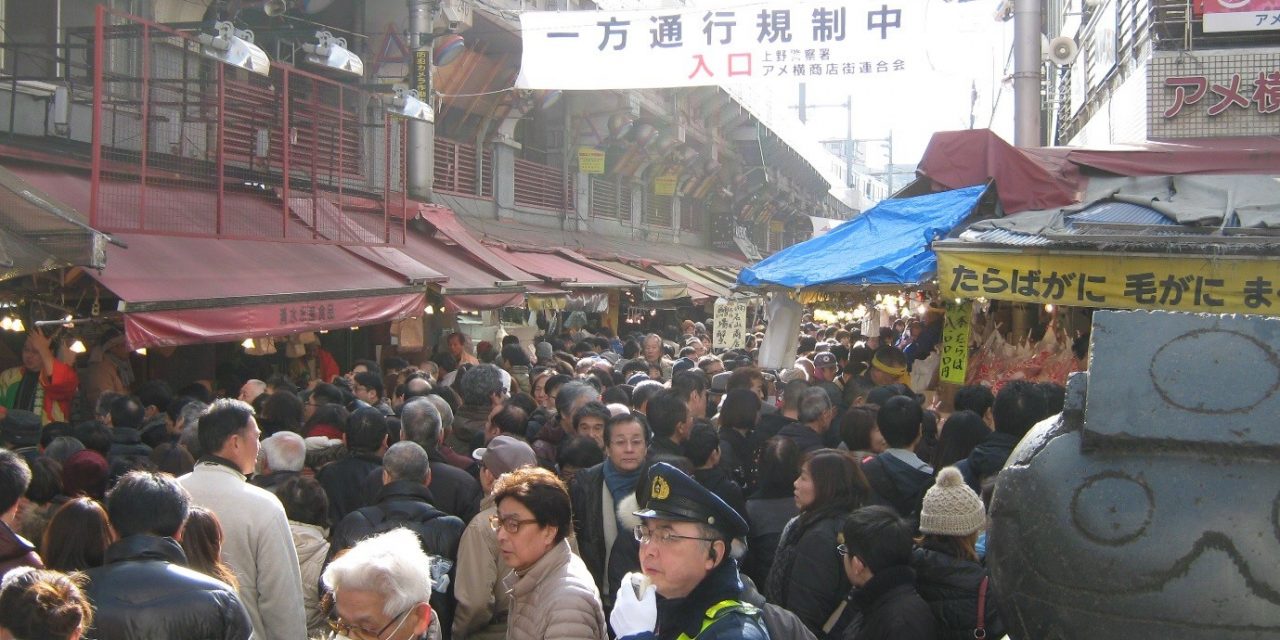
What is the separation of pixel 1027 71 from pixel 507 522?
28.3 feet

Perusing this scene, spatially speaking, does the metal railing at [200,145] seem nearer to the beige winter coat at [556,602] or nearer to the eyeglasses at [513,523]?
the eyeglasses at [513,523]

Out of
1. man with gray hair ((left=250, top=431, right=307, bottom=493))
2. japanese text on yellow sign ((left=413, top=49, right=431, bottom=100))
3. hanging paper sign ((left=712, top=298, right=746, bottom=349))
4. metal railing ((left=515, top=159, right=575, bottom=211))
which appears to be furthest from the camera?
metal railing ((left=515, top=159, right=575, bottom=211))

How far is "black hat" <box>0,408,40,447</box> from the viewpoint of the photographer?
263 inches

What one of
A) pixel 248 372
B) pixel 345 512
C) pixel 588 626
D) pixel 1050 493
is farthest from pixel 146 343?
pixel 1050 493


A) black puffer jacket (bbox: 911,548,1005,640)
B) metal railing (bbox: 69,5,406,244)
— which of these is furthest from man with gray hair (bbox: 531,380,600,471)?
metal railing (bbox: 69,5,406,244)

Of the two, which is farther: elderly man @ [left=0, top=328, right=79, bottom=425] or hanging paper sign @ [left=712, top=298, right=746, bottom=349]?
hanging paper sign @ [left=712, top=298, right=746, bottom=349]

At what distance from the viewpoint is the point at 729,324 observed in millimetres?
13711

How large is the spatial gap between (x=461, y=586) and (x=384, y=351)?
411 inches

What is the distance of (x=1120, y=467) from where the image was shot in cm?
184

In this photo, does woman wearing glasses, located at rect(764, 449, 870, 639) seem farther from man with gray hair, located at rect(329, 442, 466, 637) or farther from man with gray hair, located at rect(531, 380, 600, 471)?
man with gray hair, located at rect(531, 380, 600, 471)

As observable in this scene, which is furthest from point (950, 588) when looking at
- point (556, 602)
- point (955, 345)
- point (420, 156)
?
point (420, 156)

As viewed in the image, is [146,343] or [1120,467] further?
[146,343]

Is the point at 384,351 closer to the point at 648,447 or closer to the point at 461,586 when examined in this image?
the point at 648,447

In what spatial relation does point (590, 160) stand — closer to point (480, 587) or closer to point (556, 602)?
point (480, 587)
